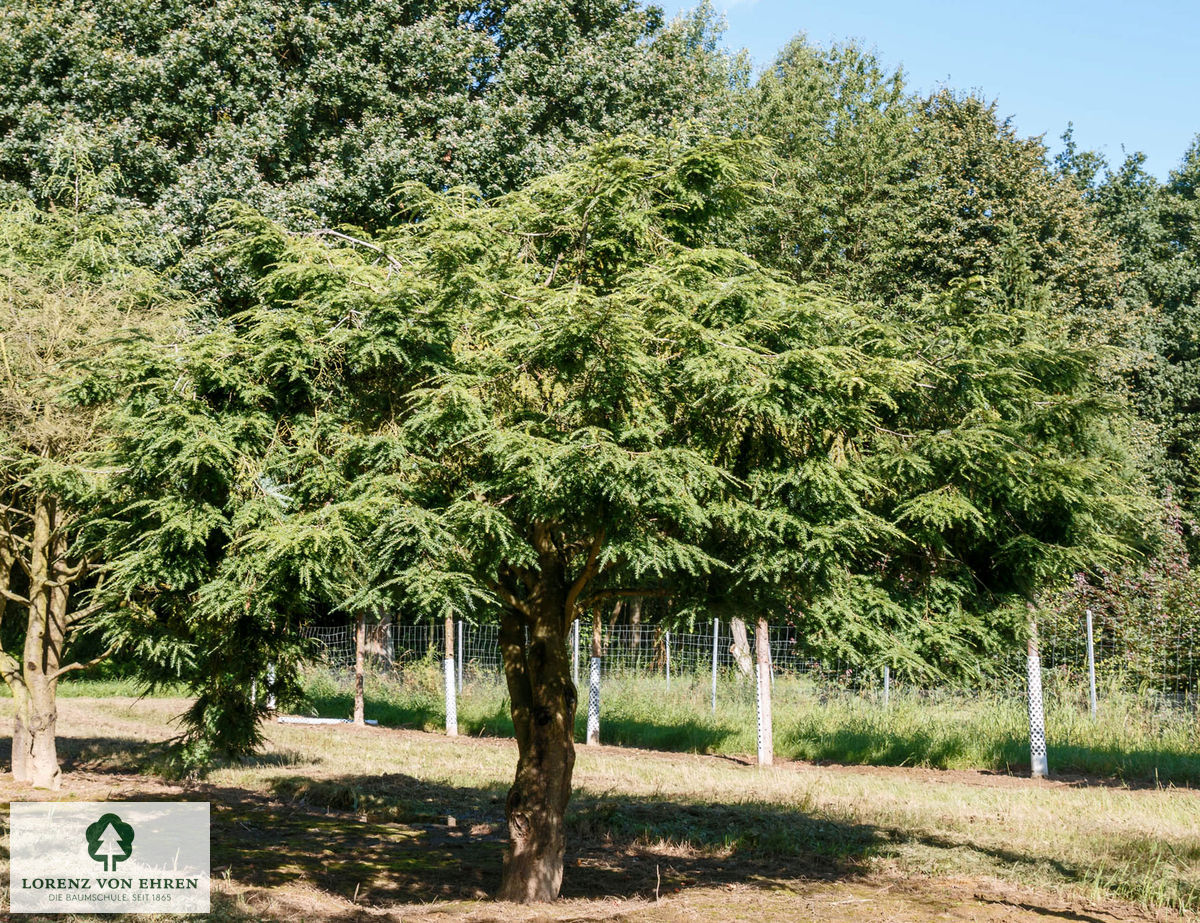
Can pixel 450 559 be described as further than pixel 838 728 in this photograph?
No

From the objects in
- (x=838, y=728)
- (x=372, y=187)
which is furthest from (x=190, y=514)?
(x=372, y=187)

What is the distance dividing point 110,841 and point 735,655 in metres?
9.78

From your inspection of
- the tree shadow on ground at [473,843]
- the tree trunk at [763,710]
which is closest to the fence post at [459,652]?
the tree trunk at [763,710]

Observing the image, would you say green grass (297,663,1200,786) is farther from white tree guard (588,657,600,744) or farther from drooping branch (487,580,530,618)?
drooping branch (487,580,530,618)

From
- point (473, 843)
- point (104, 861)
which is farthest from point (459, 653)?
point (104, 861)

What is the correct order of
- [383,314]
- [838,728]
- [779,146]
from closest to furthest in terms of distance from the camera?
[383,314] → [838,728] → [779,146]

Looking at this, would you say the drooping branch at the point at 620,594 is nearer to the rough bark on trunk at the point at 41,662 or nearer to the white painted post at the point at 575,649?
the rough bark on trunk at the point at 41,662

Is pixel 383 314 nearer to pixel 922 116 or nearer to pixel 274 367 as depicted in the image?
pixel 274 367

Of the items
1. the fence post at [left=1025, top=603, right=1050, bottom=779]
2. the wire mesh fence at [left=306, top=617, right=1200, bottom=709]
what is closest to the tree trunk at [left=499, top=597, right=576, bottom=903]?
the wire mesh fence at [left=306, top=617, right=1200, bottom=709]

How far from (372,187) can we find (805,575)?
1306cm

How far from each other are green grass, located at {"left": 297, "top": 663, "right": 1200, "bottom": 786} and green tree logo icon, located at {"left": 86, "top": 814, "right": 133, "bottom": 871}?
3908mm

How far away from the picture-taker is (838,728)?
14484 mm

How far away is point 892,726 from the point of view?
14.3 metres

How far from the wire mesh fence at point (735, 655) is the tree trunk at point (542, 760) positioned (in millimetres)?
3968
